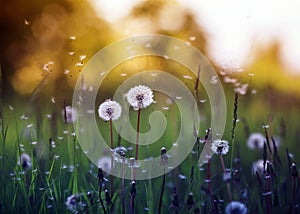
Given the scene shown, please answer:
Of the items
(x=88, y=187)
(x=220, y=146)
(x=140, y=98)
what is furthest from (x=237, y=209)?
(x=88, y=187)

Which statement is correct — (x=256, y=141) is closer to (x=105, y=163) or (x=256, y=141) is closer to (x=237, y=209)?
(x=105, y=163)

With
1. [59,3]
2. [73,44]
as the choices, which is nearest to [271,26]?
[73,44]

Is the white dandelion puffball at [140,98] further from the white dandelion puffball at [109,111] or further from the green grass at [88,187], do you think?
the green grass at [88,187]

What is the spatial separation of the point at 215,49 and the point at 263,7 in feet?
1.66

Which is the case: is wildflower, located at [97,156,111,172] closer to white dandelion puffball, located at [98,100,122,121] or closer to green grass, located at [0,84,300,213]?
green grass, located at [0,84,300,213]

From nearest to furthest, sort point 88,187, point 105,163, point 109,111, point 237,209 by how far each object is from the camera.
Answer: point 237,209
point 109,111
point 88,187
point 105,163

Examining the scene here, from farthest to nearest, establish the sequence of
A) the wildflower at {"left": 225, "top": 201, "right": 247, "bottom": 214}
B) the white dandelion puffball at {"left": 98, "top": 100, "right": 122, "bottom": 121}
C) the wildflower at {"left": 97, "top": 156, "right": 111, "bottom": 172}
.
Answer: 1. the wildflower at {"left": 97, "top": 156, "right": 111, "bottom": 172}
2. the white dandelion puffball at {"left": 98, "top": 100, "right": 122, "bottom": 121}
3. the wildflower at {"left": 225, "top": 201, "right": 247, "bottom": 214}

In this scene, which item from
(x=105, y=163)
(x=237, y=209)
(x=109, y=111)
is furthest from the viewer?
(x=105, y=163)

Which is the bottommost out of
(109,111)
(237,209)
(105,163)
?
(237,209)

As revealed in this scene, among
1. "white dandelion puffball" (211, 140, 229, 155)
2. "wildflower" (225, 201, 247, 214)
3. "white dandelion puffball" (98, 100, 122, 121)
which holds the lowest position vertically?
"wildflower" (225, 201, 247, 214)

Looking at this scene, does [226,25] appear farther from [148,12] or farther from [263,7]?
[148,12]

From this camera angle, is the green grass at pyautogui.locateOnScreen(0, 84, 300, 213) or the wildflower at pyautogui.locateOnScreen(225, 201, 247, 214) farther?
the green grass at pyautogui.locateOnScreen(0, 84, 300, 213)

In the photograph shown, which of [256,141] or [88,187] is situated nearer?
[88,187]

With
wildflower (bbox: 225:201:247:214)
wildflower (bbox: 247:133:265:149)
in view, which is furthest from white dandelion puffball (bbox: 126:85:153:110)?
wildflower (bbox: 247:133:265:149)
